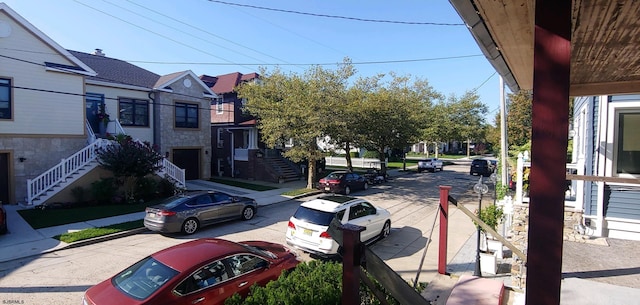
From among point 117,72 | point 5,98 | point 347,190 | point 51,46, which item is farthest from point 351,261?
point 117,72

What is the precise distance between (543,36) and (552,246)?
129cm

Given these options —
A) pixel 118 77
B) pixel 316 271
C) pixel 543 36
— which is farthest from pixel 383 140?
pixel 543 36

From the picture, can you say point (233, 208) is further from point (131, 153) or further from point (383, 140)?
point (383, 140)

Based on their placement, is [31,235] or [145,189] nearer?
[31,235]

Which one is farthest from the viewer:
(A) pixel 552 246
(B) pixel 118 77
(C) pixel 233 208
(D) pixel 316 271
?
(B) pixel 118 77

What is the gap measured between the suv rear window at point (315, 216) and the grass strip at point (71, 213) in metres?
9.15

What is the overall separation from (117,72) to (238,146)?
34.5 ft

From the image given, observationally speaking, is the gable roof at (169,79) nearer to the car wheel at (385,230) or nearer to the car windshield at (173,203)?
the car windshield at (173,203)

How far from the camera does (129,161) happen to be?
16.3m

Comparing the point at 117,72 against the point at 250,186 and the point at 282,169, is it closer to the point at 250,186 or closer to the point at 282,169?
the point at 250,186

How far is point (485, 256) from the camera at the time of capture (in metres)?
7.75

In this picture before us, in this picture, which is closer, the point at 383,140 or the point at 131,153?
the point at 131,153

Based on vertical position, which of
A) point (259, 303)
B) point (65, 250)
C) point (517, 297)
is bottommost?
point (65, 250)

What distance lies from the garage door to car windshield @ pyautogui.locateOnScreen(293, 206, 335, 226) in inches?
680
